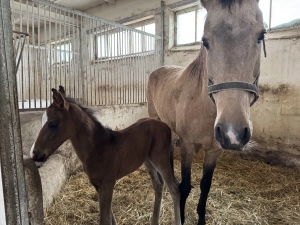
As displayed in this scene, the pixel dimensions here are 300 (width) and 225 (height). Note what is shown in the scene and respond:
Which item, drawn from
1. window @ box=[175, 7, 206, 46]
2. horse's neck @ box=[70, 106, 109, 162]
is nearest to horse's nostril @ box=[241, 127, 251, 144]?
horse's neck @ box=[70, 106, 109, 162]

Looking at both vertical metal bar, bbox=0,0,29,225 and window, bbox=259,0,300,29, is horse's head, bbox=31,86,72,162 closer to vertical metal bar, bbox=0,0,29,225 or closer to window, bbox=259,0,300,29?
vertical metal bar, bbox=0,0,29,225

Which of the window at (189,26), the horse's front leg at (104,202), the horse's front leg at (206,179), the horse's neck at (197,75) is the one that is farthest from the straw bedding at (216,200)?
the window at (189,26)

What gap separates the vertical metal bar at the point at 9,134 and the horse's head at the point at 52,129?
0.60 metres

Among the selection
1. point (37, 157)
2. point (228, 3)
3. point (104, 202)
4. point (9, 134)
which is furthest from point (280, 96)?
point (9, 134)

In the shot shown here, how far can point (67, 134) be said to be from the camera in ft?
4.69

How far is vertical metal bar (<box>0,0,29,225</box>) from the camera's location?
71 centimetres

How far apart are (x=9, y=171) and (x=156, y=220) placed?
132cm

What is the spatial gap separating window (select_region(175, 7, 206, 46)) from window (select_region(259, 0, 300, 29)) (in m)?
1.12

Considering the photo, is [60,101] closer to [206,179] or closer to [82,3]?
[206,179]

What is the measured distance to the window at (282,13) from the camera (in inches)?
121

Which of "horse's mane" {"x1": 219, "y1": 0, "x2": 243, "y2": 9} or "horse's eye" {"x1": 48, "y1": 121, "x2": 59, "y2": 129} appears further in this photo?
"horse's eye" {"x1": 48, "y1": 121, "x2": 59, "y2": 129}

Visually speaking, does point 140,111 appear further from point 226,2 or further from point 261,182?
point 226,2

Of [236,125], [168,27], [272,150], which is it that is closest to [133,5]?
[168,27]

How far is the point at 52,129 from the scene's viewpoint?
1.37 meters
